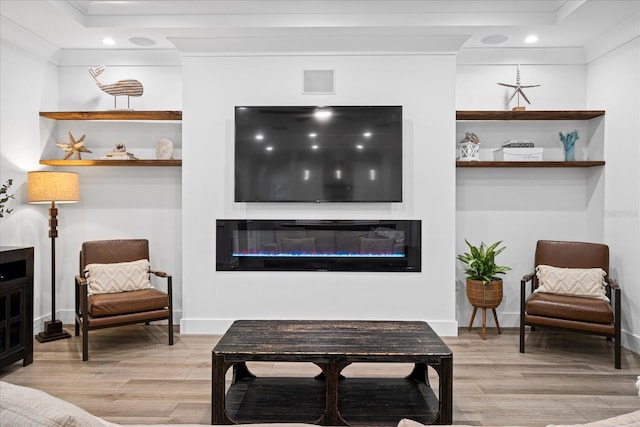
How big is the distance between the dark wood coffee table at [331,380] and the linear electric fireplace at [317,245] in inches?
55.0

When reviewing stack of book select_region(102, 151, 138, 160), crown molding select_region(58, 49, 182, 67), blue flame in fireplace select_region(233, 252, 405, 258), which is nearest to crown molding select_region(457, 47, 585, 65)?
blue flame in fireplace select_region(233, 252, 405, 258)

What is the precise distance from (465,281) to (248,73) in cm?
303

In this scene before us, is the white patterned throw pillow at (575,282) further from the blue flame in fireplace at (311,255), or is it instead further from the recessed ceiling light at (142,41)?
the recessed ceiling light at (142,41)

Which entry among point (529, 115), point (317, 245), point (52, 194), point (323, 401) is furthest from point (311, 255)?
point (529, 115)

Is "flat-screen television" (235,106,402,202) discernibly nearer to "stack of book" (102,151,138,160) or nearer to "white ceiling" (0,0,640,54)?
"white ceiling" (0,0,640,54)

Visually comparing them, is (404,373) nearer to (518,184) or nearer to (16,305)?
(518,184)

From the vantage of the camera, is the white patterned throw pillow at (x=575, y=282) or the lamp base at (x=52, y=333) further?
the lamp base at (x=52, y=333)

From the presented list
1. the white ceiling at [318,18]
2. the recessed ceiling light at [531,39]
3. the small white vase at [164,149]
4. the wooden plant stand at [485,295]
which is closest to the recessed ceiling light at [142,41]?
the white ceiling at [318,18]

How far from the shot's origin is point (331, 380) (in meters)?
2.44

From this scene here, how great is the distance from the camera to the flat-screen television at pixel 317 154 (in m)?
4.35

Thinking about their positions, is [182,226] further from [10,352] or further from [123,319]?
[10,352]

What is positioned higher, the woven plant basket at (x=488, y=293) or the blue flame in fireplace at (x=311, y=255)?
the blue flame in fireplace at (x=311, y=255)

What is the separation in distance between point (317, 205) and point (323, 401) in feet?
7.02

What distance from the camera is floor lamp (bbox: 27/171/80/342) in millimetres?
4113
